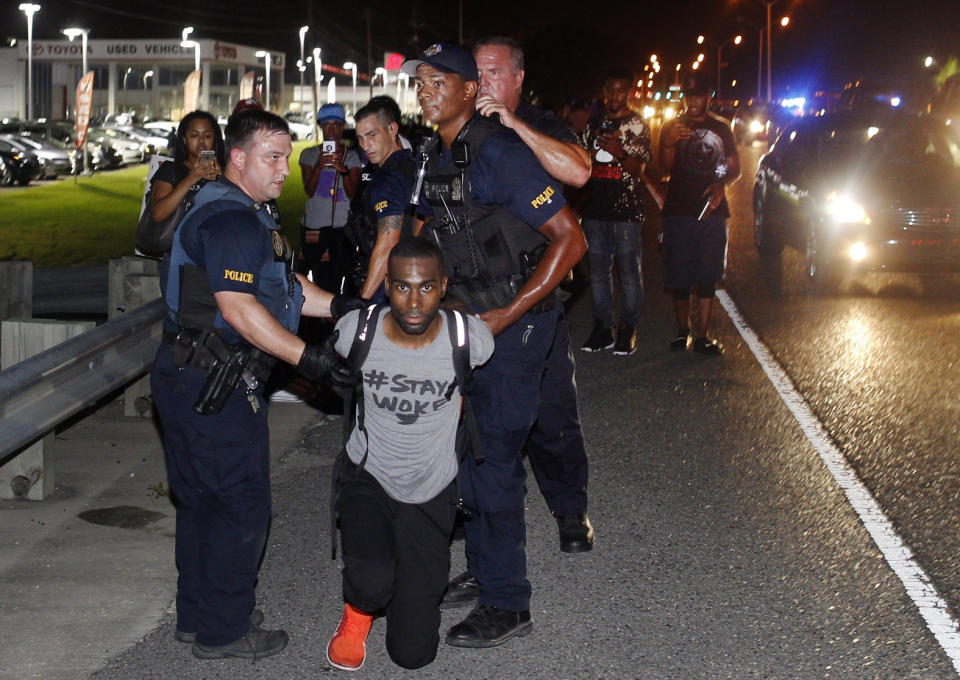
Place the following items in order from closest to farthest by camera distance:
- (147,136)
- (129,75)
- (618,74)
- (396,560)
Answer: (396,560) → (618,74) → (147,136) → (129,75)

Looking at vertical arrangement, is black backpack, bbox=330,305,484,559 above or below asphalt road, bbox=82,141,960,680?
above

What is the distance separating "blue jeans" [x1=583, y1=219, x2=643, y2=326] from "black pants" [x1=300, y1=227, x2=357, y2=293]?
6.61ft

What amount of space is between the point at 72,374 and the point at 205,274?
6.34 feet

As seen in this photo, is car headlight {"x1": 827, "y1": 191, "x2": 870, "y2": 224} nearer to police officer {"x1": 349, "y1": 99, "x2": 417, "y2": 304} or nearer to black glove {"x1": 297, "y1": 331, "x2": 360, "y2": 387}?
police officer {"x1": 349, "y1": 99, "x2": 417, "y2": 304}

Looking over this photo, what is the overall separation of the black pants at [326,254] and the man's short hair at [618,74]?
2.48 m

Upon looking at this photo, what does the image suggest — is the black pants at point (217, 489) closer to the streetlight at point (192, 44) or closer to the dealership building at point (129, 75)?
the streetlight at point (192, 44)

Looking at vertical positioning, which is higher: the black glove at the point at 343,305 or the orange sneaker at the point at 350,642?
the black glove at the point at 343,305

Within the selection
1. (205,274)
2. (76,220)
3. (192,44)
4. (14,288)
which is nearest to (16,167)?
(76,220)

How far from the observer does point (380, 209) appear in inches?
237

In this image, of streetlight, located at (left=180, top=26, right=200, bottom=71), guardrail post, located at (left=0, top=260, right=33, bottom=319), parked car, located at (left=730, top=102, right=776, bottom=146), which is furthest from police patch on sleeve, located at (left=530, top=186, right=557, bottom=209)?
streetlight, located at (left=180, top=26, right=200, bottom=71)

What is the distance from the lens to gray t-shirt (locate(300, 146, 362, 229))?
1064 cm

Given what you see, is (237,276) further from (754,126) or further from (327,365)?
(754,126)

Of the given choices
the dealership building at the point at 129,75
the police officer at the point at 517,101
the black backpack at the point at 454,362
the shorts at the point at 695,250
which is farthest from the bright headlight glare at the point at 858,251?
the dealership building at the point at 129,75

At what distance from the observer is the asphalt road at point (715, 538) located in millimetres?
4652
